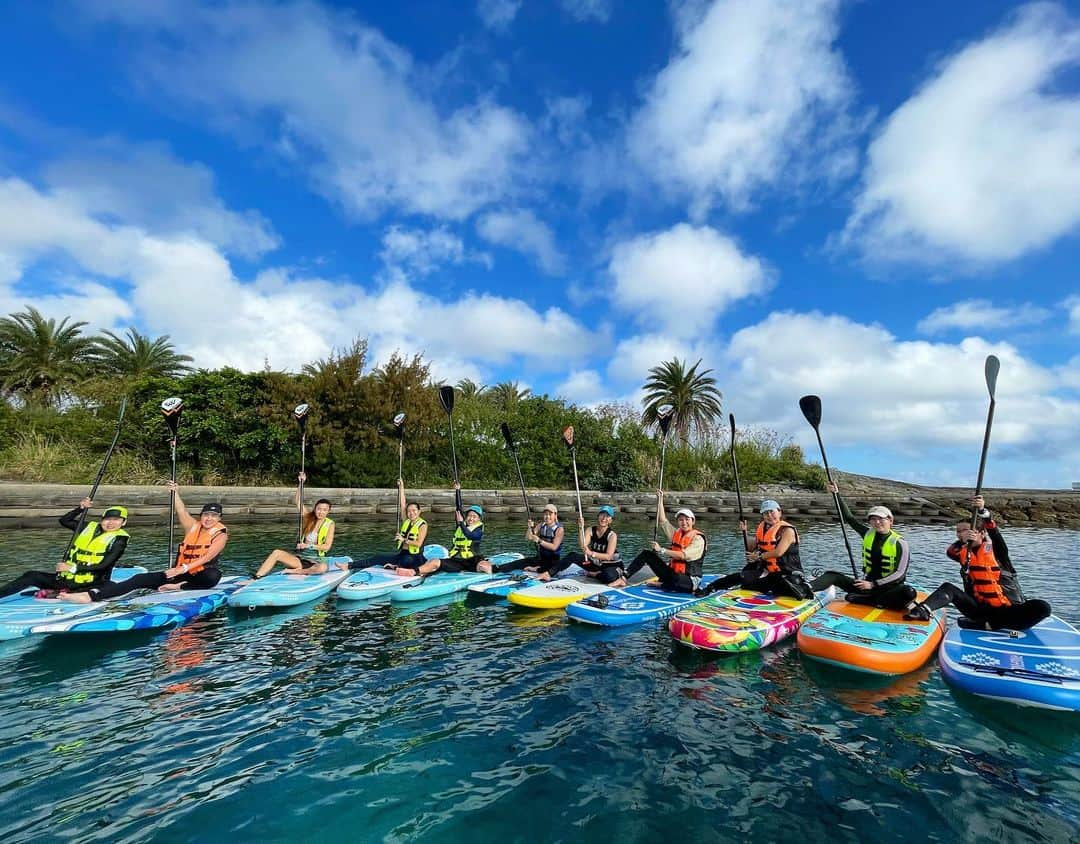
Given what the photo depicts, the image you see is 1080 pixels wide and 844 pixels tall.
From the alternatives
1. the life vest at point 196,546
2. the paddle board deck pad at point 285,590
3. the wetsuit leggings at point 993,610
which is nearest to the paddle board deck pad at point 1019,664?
the wetsuit leggings at point 993,610

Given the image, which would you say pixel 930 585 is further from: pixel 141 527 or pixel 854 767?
pixel 141 527

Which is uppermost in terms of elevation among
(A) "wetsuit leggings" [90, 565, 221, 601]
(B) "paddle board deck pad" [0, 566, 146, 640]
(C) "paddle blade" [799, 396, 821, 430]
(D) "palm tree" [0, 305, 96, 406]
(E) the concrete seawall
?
(D) "palm tree" [0, 305, 96, 406]

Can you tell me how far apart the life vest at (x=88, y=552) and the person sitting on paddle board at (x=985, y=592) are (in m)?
10.8

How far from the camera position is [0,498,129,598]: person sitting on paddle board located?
8.16m

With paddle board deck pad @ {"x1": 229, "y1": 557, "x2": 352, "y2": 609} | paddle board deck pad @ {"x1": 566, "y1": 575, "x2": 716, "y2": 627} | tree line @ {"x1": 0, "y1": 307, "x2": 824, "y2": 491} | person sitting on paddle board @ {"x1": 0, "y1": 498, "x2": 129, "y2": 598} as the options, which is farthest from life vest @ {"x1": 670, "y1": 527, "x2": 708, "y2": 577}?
tree line @ {"x1": 0, "y1": 307, "x2": 824, "y2": 491}

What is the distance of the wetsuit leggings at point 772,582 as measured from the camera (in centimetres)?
870

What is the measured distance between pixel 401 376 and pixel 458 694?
22.4m

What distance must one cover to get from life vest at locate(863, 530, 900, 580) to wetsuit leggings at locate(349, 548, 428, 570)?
7.37 m

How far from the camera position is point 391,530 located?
63.3 ft

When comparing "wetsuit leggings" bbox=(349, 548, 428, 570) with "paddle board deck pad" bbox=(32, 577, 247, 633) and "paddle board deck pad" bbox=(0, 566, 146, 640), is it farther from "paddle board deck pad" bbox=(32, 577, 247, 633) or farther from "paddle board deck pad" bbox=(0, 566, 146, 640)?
"paddle board deck pad" bbox=(0, 566, 146, 640)

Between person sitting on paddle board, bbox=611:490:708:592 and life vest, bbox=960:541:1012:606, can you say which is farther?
person sitting on paddle board, bbox=611:490:708:592

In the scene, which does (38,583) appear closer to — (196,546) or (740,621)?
(196,546)

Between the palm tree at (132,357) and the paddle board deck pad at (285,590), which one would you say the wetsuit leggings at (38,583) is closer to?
the paddle board deck pad at (285,590)

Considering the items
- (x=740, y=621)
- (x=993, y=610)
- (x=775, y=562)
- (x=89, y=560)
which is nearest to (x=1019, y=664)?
(x=993, y=610)
